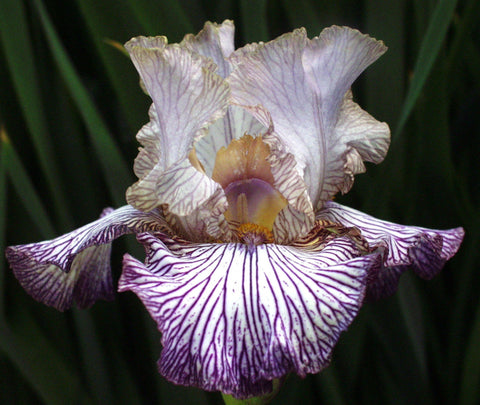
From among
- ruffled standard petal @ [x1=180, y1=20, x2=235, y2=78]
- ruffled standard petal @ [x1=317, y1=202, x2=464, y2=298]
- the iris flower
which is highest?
ruffled standard petal @ [x1=180, y1=20, x2=235, y2=78]

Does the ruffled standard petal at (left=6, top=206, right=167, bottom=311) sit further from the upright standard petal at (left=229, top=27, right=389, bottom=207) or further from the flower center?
the upright standard petal at (left=229, top=27, right=389, bottom=207)

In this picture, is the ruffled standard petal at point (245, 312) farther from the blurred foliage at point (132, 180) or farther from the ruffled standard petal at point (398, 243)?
the blurred foliage at point (132, 180)

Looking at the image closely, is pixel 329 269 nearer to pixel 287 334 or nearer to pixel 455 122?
pixel 287 334

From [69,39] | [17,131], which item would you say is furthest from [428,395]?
[69,39]

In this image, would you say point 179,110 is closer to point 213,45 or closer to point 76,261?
point 213,45

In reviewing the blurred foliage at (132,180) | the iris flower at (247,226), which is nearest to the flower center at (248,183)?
the iris flower at (247,226)

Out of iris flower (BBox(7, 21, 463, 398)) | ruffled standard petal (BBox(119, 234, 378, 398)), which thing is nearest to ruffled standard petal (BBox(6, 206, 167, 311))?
iris flower (BBox(7, 21, 463, 398))
